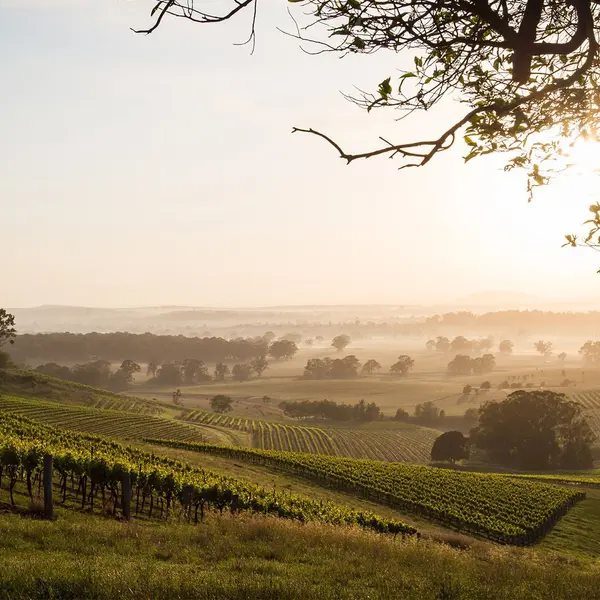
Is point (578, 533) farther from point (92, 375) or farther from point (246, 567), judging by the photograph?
point (92, 375)

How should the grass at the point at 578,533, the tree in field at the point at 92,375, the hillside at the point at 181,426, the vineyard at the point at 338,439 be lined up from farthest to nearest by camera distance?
1. the tree in field at the point at 92,375
2. the vineyard at the point at 338,439
3. the hillside at the point at 181,426
4. the grass at the point at 578,533

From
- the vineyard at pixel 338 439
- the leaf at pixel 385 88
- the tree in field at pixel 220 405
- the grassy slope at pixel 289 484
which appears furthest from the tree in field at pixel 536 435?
the leaf at pixel 385 88

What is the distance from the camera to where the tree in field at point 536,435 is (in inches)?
3477

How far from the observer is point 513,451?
90812 millimetres

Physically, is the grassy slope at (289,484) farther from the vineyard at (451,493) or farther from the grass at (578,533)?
the grass at (578,533)

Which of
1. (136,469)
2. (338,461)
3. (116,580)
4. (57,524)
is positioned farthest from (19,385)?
(116,580)

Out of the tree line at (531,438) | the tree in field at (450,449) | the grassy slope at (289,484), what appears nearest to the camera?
the grassy slope at (289,484)

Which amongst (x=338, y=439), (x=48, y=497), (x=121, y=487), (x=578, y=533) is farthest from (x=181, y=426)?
(x=48, y=497)

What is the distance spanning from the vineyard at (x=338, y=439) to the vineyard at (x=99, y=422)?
14.2 meters

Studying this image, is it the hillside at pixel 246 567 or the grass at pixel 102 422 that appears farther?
the grass at pixel 102 422

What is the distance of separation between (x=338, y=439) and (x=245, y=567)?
98.3m

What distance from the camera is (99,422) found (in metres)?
71.6

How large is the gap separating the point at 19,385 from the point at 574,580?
357ft

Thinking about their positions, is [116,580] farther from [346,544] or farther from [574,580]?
[574,580]
